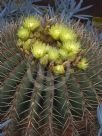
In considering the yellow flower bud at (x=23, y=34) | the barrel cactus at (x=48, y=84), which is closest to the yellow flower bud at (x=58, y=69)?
the barrel cactus at (x=48, y=84)

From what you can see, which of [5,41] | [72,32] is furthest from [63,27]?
[5,41]

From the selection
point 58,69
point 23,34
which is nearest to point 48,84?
point 58,69

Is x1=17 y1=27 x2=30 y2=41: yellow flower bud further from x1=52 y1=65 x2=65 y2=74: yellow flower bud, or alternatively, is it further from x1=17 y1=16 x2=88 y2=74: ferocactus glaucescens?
x1=52 y1=65 x2=65 y2=74: yellow flower bud

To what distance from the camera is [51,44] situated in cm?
93

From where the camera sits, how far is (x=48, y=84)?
88cm

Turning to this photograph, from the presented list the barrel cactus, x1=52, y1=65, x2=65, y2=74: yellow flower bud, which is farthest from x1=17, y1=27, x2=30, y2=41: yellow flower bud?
x1=52, y1=65, x2=65, y2=74: yellow flower bud

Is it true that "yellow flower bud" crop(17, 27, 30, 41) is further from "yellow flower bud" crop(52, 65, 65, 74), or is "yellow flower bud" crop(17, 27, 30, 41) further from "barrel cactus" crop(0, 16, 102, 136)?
"yellow flower bud" crop(52, 65, 65, 74)

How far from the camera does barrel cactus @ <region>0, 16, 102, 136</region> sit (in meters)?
0.88

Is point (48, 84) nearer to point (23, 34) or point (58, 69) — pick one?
point (58, 69)

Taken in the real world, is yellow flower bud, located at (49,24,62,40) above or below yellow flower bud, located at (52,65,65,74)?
above

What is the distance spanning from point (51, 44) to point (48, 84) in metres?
0.11

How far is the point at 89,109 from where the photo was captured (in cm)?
94

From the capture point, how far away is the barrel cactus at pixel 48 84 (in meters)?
0.88

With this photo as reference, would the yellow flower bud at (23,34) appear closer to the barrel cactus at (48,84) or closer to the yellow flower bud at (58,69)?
the barrel cactus at (48,84)
